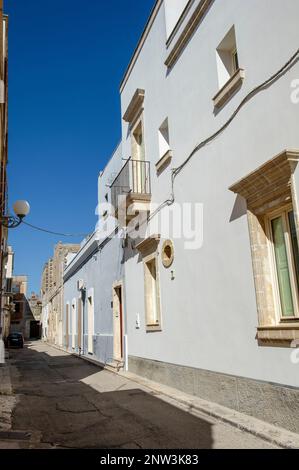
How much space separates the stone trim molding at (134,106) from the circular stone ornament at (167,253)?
4.02 m

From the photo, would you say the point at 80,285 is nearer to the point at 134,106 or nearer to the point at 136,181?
the point at 136,181

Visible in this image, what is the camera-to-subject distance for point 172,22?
9.20m

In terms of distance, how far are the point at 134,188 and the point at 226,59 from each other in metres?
4.13

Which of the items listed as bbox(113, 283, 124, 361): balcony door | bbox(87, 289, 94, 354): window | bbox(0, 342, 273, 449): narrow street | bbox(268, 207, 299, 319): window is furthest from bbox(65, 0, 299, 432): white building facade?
bbox(87, 289, 94, 354): window

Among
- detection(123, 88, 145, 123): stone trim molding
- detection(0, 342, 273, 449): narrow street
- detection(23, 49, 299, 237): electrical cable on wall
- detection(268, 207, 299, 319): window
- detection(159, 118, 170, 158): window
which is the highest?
detection(123, 88, 145, 123): stone trim molding

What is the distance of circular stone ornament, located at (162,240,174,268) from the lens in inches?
342

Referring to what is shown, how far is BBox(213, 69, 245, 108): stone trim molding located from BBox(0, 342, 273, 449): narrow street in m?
4.76

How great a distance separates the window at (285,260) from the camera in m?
5.30

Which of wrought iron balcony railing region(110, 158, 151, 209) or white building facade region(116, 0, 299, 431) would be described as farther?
wrought iron balcony railing region(110, 158, 151, 209)

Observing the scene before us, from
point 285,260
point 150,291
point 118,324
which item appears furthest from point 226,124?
point 118,324

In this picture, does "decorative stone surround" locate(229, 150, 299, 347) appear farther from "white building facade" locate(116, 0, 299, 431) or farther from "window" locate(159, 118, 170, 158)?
"window" locate(159, 118, 170, 158)

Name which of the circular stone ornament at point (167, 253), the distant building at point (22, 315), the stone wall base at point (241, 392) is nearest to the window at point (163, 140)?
the circular stone ornament at point (167, 253)

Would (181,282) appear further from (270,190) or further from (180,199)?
(270,190)

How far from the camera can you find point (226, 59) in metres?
7.02
